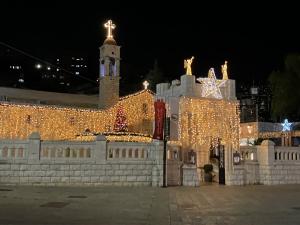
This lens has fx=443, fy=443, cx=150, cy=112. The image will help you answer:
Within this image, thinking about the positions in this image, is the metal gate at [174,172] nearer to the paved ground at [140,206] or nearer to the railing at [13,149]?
the paved ground at [140,206]

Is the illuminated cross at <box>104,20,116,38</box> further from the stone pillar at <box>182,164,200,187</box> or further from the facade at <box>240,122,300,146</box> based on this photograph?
the stone pillar at <box>182,164,200,187</box>

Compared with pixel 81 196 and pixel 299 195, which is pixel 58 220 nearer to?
pixel 81 196

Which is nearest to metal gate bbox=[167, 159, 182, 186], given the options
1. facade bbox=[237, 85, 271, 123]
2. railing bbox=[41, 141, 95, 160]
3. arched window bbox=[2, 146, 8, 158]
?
railing bbox=[41, 141, 95, 160]

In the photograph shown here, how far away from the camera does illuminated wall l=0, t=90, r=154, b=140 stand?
30.9 metres

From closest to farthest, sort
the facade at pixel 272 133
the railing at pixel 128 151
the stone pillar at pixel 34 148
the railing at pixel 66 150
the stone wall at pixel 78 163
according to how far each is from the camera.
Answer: the stone wall at pixel 78 163, the stone pillar at pixel 34 148, the railing at pixel 66 150, the railing at pixel 128 151, the facade at pixel 272 133

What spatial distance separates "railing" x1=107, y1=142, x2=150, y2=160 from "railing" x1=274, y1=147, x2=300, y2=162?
23.8 ft

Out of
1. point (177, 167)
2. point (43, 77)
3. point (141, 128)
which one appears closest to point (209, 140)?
point (177, 167)

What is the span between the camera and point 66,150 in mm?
19234

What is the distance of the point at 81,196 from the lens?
15.3m

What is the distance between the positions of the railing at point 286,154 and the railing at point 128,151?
7.26m

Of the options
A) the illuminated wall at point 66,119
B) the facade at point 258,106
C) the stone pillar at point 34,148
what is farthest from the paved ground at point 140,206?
the facade at point 258,106

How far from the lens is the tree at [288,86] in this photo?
35875 mm

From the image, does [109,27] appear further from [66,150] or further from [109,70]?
[66,150]

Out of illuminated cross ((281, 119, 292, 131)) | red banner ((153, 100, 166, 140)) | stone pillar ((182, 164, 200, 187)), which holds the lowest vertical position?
stone pillar ((182, 164, 200, 187))
